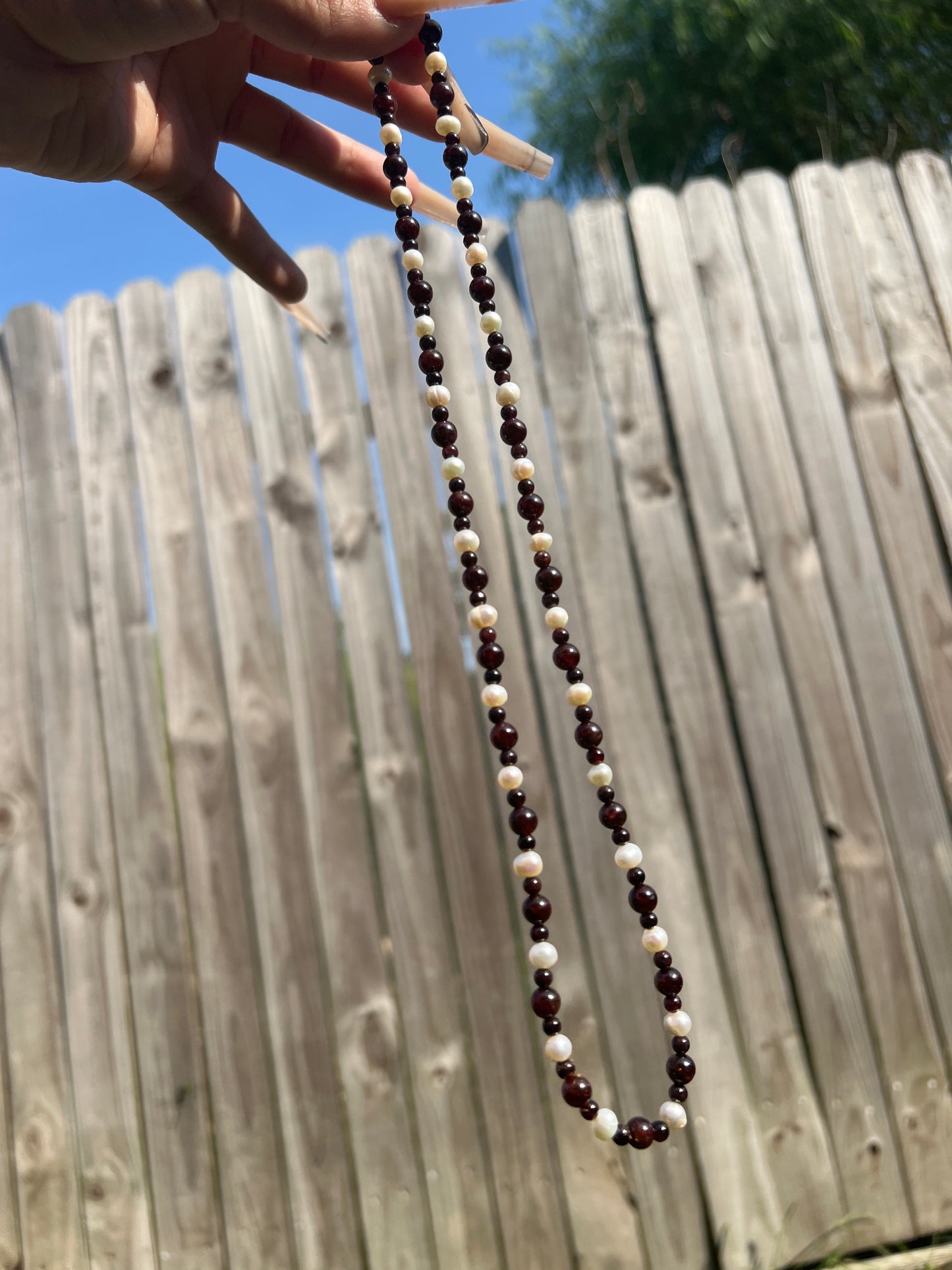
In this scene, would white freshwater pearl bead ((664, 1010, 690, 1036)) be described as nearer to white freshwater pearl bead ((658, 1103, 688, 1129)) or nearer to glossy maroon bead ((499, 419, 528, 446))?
white freshwater pearl bead ((658, 1103, 688, 1129))

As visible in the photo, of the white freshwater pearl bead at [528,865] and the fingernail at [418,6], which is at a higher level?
the fingernail at [418,6]

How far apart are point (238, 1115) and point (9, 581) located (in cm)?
127

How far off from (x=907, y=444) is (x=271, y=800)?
66.1 inches

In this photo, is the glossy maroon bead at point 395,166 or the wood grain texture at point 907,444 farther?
the wood grain texture at point 907,444

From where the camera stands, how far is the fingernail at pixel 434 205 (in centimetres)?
128

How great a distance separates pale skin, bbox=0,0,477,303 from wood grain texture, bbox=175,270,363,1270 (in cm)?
79

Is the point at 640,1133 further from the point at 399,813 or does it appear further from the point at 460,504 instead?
the point at 399,813

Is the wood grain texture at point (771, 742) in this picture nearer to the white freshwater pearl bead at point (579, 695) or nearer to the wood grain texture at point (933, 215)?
the wood grain texture at point (933, 215)

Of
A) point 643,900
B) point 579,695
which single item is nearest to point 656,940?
point 643,900

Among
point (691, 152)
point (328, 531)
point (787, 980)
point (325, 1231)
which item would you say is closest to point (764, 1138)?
point (787, 980)

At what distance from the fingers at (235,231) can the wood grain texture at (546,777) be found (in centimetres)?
65

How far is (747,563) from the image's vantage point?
208cm

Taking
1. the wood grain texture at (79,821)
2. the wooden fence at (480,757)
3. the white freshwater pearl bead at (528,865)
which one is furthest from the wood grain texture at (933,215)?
the wood grain texture at (79,821)

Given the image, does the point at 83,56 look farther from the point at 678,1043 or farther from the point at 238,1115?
the point at 238,1115
